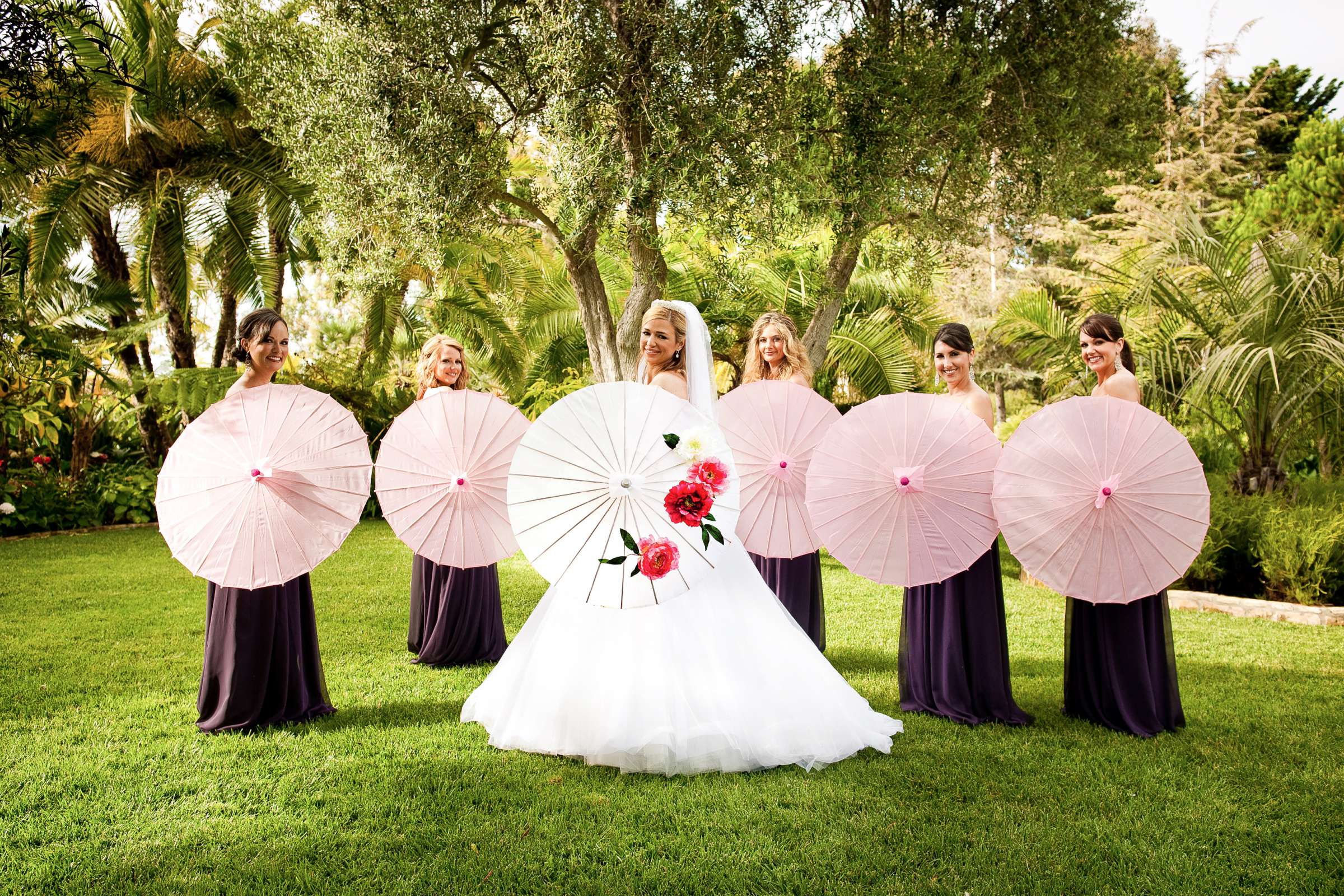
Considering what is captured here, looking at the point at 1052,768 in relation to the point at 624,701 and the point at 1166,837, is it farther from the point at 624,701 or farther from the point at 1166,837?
the point at 624,701

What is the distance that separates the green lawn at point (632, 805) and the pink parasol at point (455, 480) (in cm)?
107

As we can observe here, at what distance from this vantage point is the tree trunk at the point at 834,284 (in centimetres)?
876

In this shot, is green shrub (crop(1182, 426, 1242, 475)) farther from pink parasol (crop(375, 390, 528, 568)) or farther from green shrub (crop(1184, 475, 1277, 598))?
pink parasol (crop(375, 390, 528, 568))

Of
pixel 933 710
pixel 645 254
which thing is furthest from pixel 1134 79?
pixel 933 710

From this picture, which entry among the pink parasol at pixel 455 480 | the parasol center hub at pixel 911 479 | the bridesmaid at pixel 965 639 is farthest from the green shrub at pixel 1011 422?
the pink parasol at pixel 455 480

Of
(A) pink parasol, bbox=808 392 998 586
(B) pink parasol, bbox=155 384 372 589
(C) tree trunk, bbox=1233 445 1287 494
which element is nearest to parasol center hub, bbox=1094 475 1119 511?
(A) pink parasol, bbox=808 392 998 586

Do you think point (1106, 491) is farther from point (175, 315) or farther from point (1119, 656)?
point (175, 315)

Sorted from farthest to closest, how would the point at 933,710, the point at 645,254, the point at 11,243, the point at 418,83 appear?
the point at 11,243, the point at 645,254, the point at 418,83, the point at 933,710

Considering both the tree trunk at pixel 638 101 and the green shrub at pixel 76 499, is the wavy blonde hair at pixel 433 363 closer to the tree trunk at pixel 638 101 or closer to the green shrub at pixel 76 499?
the tree trunk at pixel 638 101

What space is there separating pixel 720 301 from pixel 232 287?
32.6ft

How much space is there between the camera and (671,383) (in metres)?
4.99

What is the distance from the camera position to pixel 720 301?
10.2 m

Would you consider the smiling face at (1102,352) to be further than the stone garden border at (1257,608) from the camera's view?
No

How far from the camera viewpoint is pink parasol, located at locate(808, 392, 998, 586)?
5.23 metres
